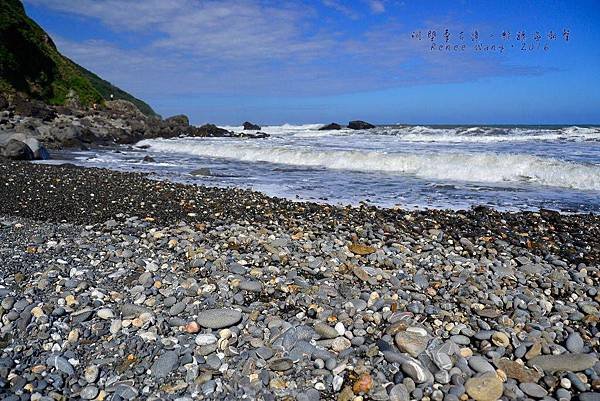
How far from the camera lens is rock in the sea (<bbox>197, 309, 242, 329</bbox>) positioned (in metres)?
3.21

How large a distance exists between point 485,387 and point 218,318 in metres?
1.76

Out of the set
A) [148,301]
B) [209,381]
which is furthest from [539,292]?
[148,301]

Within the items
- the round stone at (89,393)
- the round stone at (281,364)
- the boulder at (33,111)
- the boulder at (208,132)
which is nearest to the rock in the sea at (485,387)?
the round stone at (281,364)

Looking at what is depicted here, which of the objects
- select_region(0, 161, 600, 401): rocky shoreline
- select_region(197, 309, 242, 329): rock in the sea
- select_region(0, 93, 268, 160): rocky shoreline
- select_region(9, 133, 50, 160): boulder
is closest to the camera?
select_region(0, 161, 600, 401): rocky shoreline

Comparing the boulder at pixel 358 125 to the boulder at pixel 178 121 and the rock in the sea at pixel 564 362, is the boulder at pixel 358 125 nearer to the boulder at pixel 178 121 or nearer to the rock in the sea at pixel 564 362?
the boulder at pixel 178 121

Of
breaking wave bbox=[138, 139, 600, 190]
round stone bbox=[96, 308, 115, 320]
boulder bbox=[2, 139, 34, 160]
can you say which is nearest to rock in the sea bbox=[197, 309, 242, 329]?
round stone bbox=[96, 308, 115, 320]

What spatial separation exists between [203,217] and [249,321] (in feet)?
9.78

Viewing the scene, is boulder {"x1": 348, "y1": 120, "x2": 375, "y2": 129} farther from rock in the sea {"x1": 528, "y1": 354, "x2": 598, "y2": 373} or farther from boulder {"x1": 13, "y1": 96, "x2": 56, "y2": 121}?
rock in the sea {"x1": 528, "y1": 354, "x2": 598, "y2": 373}

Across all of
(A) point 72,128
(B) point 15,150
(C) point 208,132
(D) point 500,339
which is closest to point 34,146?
(B) point 15,150

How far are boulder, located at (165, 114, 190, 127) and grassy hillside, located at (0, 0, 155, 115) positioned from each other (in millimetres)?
6779

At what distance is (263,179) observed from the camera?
11367 millimetres

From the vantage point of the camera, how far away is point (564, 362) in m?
2.89

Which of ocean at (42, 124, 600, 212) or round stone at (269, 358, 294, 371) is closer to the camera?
round stone at (269, 358, 294, 371)

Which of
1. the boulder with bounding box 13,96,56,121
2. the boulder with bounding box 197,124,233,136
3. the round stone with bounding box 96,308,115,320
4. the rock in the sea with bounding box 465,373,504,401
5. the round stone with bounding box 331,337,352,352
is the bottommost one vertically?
the rock in the sea with bounding box 465,373,504,401
